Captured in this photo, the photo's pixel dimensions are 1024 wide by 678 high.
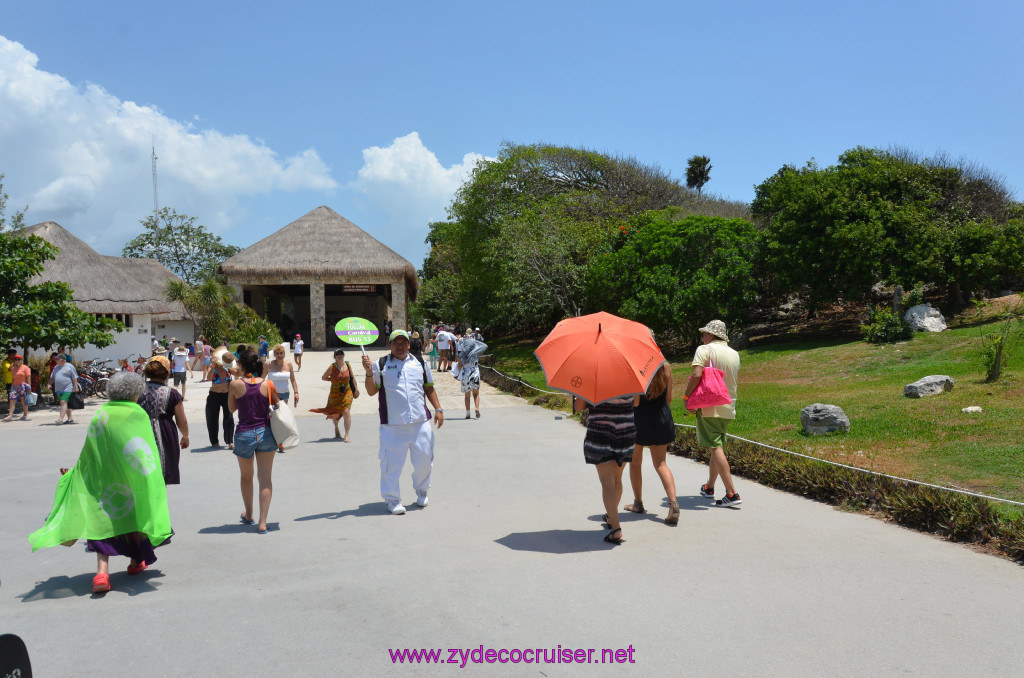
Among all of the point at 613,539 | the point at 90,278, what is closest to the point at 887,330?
the point at 613,539

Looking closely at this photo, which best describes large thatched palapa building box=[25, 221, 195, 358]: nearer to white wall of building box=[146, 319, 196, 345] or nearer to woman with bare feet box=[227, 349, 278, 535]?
white wall of building box=[146, 319, 196, 345]

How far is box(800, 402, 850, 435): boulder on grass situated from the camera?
34.8ft

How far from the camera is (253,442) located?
248 inches

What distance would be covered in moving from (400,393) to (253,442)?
138cm

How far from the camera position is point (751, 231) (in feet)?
90.2

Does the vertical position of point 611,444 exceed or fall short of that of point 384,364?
it falls short

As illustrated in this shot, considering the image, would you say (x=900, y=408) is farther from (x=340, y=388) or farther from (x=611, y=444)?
(x=340, y=388)

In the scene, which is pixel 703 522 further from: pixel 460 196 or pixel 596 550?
pixel 460 196

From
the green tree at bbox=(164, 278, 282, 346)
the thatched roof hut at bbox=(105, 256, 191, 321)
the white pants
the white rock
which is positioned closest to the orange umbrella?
the white pants

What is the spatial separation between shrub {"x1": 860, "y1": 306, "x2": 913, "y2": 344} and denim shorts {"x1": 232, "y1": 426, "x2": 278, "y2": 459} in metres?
20.6

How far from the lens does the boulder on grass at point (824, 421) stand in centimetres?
1062

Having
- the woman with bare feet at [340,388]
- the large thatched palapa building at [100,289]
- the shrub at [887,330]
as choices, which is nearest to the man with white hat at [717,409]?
the woman with bare feet at [340,388]

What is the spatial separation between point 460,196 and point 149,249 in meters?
32.1

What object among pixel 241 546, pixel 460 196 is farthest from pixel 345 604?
pixel 460 196
